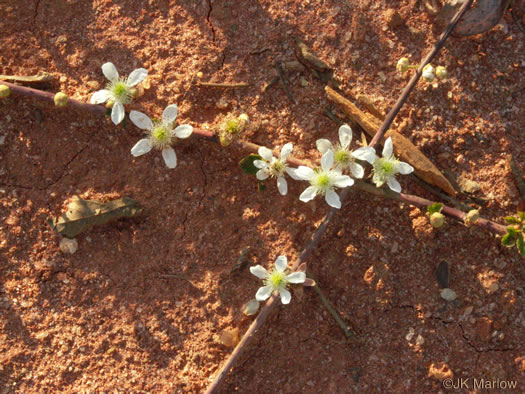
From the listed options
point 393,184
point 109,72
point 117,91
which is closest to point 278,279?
point 393,184

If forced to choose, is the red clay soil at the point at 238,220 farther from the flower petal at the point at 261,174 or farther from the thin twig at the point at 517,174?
the flower petal at the point at 261,174

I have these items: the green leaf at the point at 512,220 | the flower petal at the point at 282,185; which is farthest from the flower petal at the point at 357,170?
the green leaf at the point at 512,220

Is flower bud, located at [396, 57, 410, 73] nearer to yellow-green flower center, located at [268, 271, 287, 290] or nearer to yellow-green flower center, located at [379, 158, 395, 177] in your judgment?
yellow-green flower center, located at [379, 158, 395, 177]

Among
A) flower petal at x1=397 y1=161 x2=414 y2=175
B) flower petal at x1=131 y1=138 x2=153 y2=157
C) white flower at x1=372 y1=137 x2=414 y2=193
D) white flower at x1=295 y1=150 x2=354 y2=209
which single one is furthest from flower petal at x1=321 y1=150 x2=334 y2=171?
flower petal at x1=131 y1=138 x2=153 y2=157

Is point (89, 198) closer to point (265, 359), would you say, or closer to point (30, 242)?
point (30, 242)

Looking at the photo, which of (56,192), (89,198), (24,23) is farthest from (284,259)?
(24,23)

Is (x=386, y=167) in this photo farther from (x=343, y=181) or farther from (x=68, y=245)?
(x=68, y=245)
